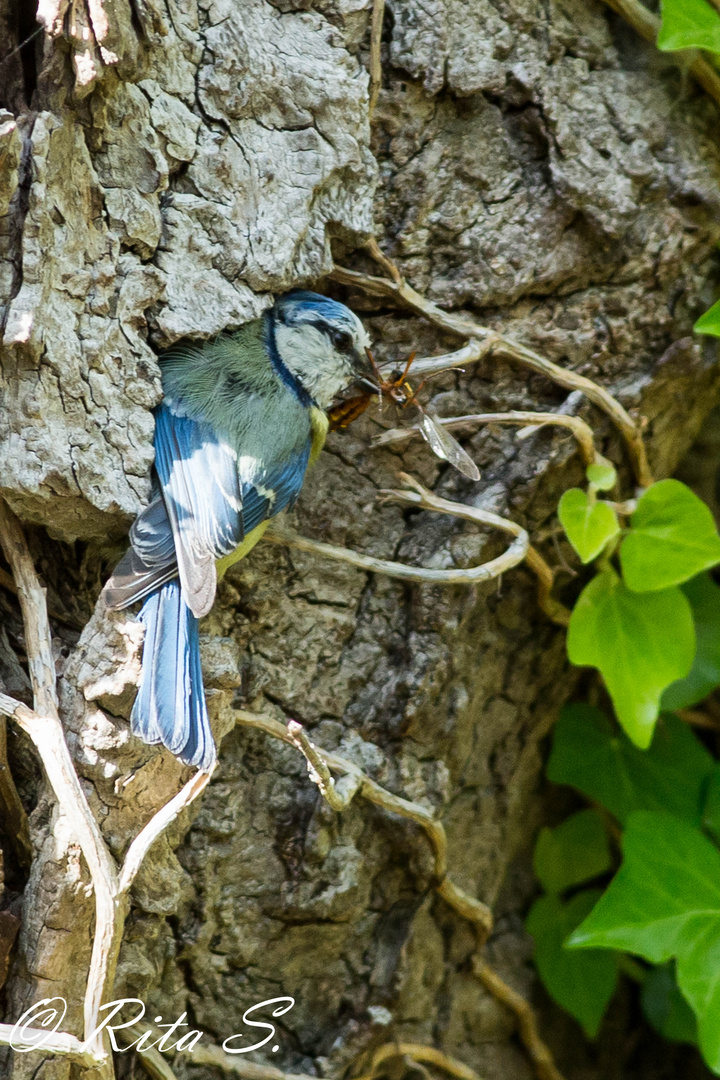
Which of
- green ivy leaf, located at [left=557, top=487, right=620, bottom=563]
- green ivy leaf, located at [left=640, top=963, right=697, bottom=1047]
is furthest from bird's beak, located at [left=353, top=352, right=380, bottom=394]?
green ivy leaf, located at [left=640, top=963, right=697, bottom=1047]

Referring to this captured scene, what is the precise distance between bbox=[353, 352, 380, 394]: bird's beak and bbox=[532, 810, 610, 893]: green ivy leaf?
101 centimetres

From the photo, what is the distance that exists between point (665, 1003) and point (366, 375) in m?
1.48

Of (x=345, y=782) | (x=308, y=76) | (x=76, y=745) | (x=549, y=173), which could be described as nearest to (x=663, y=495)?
(x=549, y=173)

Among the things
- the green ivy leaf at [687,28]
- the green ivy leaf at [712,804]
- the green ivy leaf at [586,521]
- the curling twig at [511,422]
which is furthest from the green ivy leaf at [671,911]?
the green ivy leaf at [687,28]

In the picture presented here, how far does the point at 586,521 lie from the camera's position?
149 cm

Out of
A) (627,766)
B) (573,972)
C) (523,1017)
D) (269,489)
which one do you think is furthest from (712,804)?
(269,489)

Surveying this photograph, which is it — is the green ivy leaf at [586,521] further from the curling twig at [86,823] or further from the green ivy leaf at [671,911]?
the curling twig at [86,823]

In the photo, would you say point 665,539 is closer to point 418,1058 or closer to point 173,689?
point 173,689

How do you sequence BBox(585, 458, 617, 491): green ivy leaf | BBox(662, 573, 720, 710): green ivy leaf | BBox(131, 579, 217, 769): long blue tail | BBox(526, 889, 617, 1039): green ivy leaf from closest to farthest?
BBox(131, 579, 217, 769): long blue tail, BBox(585, 458, 617, 491): green ivy leaf, BBox(662, 573, 720, 710): green ivy leaf, BBox(526, 889, 617, 1039): green ivy leaf

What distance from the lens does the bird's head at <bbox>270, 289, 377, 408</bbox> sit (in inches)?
52.6

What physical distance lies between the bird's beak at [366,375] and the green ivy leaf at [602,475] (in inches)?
14.0

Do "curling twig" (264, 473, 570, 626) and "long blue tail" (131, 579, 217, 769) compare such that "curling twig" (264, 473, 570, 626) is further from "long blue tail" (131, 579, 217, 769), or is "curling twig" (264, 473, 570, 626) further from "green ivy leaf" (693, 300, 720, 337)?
"green ivy leaf" (693, 300, 720, 337)

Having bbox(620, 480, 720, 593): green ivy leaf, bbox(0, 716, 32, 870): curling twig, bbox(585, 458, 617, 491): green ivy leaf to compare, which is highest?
bbox(585, 458, 617, 491): green ivy leaf

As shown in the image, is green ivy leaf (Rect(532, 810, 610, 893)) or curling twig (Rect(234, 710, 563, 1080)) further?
green ivy leaf (Rect(532, 810, 610, 893))
